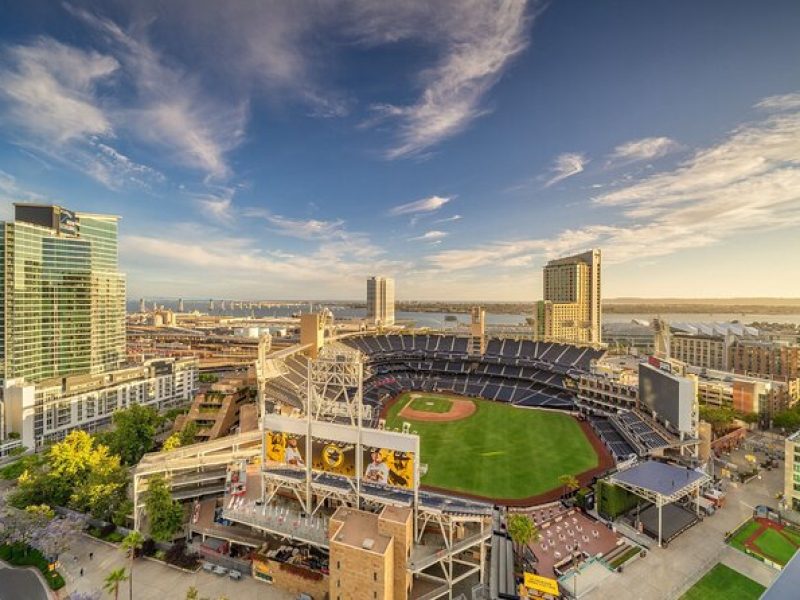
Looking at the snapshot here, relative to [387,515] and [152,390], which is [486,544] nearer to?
[387,515]

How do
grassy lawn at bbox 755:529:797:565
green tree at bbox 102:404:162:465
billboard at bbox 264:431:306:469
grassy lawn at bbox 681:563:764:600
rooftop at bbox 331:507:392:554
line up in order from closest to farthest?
1. rooftop at bbox 331:507:392:554
2. grassy lawn at bbox 681:563:764:600
3. grassy lawn at bbox 755:529:797:565
4. billboard at bbox 264:431:306:469
5. green tree at bbox 102:404:162:465

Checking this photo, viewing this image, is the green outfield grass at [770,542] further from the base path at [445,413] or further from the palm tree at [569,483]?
the base path at [445,413]

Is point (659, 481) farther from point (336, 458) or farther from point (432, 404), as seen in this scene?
point (432, 404)

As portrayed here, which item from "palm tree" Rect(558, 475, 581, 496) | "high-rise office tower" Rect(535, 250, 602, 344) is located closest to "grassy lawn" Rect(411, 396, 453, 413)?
"palm tree" Rect(558, 475, 581, 496)

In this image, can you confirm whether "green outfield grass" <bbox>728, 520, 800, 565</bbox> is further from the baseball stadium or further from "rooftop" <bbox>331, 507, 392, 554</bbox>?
"rooftop" <bbox>331, 507, 392, 554</bbox>

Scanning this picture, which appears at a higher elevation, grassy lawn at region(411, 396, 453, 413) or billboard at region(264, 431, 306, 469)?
billboard at region(264, 431, 306, 469)

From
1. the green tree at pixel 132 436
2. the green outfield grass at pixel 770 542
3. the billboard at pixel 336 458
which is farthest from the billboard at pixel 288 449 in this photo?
the green outfield grass at pixel 770 542

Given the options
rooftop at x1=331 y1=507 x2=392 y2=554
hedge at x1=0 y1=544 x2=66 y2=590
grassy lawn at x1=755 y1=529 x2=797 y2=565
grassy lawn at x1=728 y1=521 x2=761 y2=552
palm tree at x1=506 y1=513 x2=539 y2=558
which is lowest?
hedge at x1=0 y1=544 x2=66 y2=590
